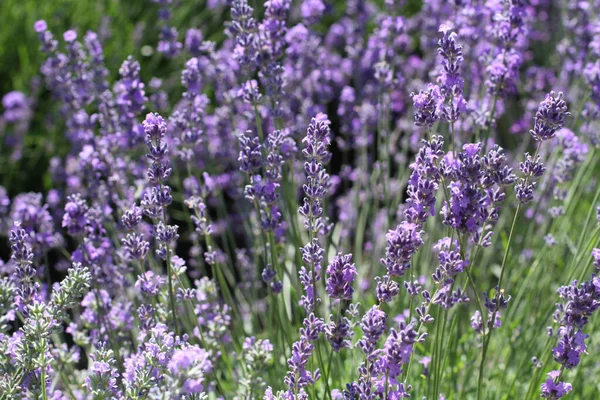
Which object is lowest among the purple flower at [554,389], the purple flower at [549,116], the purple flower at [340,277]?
the purple flower at [554,389]

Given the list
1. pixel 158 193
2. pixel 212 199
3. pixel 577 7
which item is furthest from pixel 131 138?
pixel 577 7

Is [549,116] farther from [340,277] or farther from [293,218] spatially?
[293,218]

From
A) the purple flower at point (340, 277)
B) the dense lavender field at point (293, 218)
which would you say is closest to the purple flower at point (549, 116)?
the dense lavender field at point (293, 218)

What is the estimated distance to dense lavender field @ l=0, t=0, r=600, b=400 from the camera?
1923 millimetres

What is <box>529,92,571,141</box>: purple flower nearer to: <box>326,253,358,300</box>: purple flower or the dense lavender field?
the dense lavender field

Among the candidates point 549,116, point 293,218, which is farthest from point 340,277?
point 293,218

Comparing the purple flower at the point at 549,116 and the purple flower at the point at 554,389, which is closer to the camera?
the purple flower at the point at 549,116

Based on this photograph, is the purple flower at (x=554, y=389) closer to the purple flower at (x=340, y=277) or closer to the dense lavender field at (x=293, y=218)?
the dense lavender field at (x=293, y=218)

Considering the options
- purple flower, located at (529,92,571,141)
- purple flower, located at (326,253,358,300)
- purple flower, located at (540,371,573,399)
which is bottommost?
purple flower, located at (540,371,573,399)

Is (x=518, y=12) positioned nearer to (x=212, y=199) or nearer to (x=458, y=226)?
(x=458, y=226)

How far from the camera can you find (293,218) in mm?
2969

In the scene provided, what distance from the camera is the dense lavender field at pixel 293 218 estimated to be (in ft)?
6.31

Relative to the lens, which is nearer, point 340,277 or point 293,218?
point 340,277

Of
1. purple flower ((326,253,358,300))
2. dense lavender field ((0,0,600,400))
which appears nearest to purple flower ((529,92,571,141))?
dense lavender field ((0,0,600,400))
